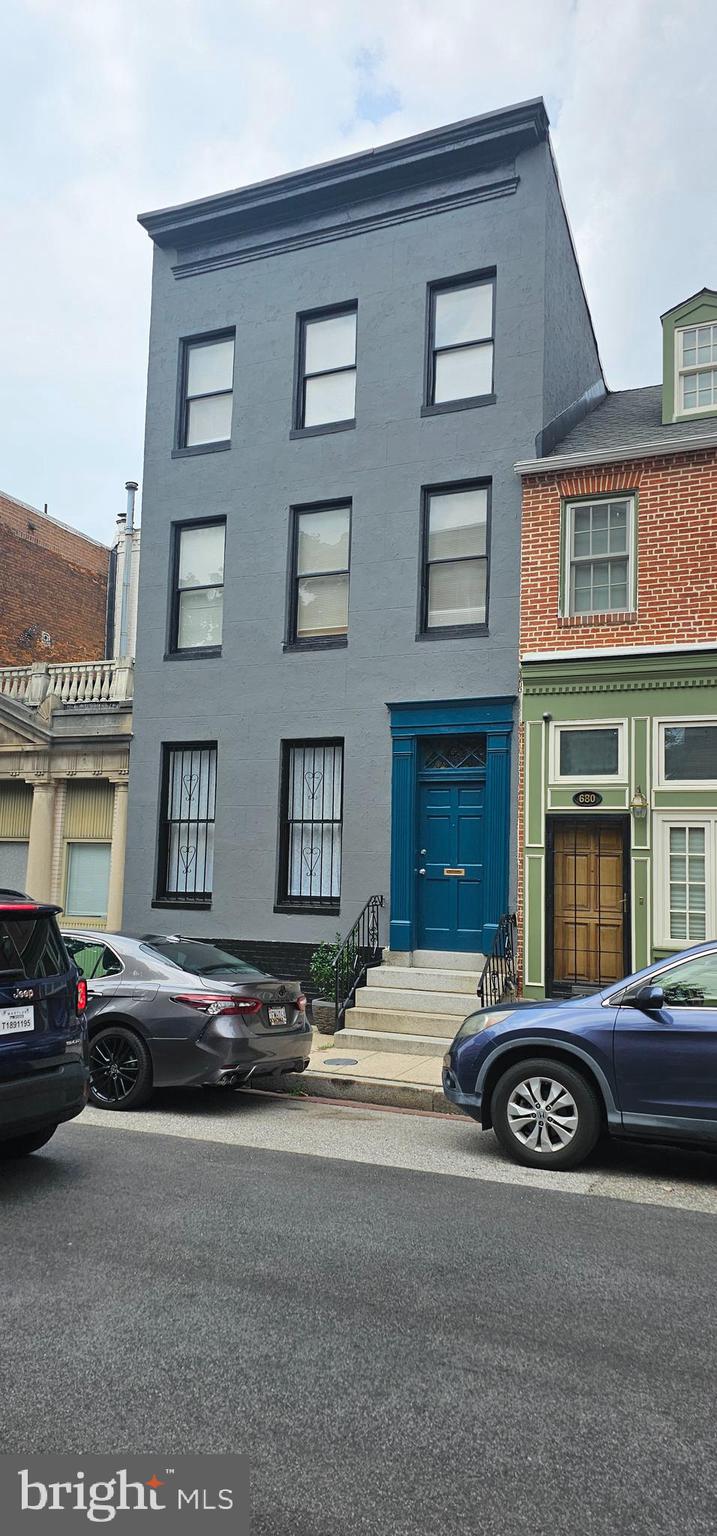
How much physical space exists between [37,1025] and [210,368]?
13075 mm

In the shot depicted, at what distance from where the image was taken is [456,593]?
14469mm

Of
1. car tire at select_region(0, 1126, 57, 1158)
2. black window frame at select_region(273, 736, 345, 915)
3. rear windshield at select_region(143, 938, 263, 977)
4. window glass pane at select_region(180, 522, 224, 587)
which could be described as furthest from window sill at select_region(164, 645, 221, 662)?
car tire at select_region(0, 1126, 57, 1158)

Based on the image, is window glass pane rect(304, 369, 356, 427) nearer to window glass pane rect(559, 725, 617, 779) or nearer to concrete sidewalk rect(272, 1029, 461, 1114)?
window glass pane rect(559, 725, 617, 779)

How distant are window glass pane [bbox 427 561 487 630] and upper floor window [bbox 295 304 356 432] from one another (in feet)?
9.43

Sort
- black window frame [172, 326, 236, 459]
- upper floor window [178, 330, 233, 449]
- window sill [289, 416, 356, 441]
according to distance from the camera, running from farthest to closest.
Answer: upper floor window [178, 330, 233, 449] < black window frame [172, 326, 236, 459] < window sill [289, 416, 356, 441]

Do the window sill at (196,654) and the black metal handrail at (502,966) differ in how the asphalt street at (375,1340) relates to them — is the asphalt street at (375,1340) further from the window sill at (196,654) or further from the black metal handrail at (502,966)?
the window sill at (196,654)

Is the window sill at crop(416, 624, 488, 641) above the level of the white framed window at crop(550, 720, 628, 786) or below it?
above

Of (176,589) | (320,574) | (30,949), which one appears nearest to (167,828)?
(176,589)

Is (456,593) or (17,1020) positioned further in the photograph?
(456,593)

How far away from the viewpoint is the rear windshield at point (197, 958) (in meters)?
9.20

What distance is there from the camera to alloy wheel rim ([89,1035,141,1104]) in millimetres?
8750

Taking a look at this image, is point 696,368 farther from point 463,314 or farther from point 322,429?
point 322,429

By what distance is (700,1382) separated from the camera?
394 cm

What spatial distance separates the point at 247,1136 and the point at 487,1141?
1.76m
